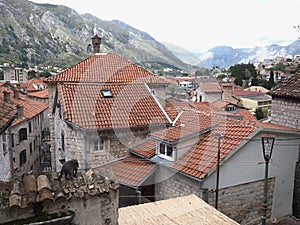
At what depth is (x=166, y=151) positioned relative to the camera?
1182 cm

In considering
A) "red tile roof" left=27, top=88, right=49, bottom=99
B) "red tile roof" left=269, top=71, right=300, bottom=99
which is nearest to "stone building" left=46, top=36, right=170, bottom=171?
"red tile roof" left=269, top=71, right=300, bottom=99

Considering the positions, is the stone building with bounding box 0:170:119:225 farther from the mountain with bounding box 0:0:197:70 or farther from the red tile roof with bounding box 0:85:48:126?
the mountain with bounding box 0:0:197:70

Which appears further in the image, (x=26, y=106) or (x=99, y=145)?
(x=26, y=106)

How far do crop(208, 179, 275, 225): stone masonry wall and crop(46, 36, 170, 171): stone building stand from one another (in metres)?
4.85

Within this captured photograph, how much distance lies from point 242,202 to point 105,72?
10.3m

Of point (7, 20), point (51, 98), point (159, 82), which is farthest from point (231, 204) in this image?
point (7, 20)

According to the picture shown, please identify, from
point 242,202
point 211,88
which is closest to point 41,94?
point 211,88

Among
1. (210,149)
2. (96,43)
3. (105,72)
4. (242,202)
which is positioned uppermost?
(96,43)

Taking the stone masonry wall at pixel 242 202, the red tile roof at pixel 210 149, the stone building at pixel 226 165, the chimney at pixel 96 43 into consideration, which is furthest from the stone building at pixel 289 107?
the chimney at pixel 96 43

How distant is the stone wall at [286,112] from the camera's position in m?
13.3

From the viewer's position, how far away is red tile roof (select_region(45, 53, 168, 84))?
16347mm

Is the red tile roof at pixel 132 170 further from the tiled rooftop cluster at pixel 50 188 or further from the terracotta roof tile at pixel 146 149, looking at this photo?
the tiled rooftop cluster at pixel 50 188

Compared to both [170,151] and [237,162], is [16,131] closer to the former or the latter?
[170,151]

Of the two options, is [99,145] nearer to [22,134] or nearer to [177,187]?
[177,187]
